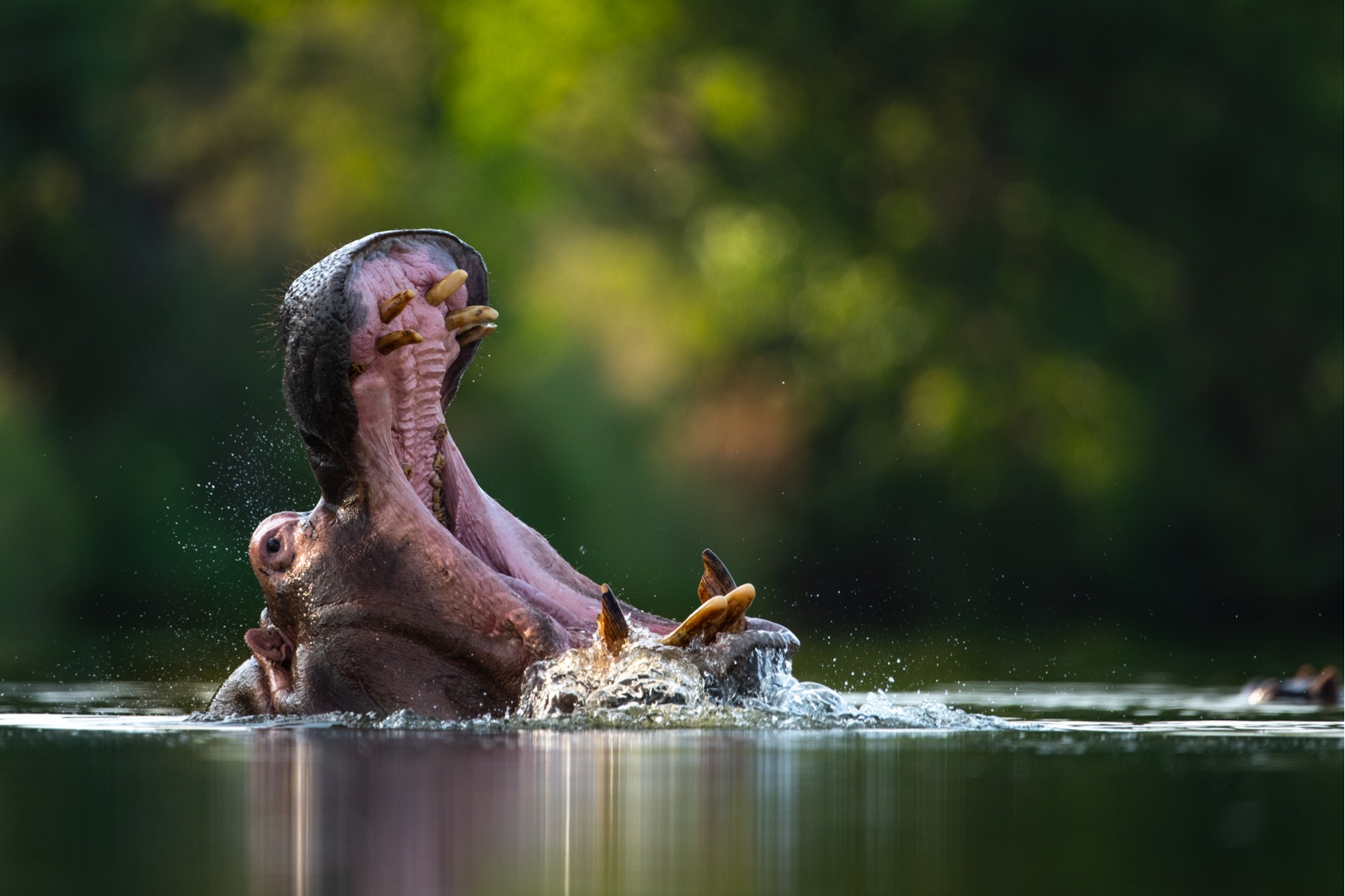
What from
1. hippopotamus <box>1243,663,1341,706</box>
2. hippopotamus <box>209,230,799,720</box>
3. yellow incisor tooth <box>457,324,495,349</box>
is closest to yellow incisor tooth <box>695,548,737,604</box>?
hippopotamus <box>209,230,799,720</box>

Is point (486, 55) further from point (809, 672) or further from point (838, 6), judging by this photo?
point (809, 672)

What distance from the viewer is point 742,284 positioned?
80.2 feet

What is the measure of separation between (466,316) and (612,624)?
1051 mm

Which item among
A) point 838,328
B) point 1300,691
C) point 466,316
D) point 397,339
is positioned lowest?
point 1300,691

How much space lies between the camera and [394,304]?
6.48 metres

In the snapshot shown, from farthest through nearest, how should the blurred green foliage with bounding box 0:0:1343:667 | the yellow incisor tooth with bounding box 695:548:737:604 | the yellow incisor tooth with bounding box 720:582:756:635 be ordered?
the blurred green foliage with bounding box 0:0:1343:667, the yellow incisor tooth with bounding box 695:548:737:604, the yellow incisor tooth with bounding box 720:582:756:635

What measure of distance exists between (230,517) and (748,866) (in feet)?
60.3

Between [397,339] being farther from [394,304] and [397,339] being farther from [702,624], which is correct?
[702,624]

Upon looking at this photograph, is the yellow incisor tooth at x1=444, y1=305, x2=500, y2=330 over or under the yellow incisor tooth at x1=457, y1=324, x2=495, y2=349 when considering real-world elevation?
over

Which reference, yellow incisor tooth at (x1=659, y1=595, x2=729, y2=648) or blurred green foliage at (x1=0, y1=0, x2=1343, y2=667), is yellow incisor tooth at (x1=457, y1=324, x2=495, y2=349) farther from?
blurred green foliage at (x1=0, y1=0, x2=1343, y2=667)

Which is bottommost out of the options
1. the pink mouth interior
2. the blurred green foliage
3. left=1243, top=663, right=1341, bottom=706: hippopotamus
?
left=1243, top=663, right=1341, bottom=706: hippopotamus

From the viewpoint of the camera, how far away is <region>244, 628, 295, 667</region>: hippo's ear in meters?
6.87

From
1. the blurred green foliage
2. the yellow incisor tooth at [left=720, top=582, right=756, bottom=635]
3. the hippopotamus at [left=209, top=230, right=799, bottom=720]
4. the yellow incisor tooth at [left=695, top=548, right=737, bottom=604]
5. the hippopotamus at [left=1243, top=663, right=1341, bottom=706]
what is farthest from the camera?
the blurred green foliage

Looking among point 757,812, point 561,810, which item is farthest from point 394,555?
point 757,812
